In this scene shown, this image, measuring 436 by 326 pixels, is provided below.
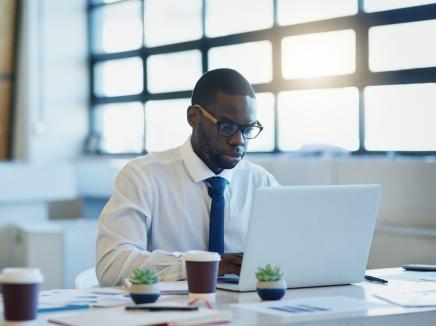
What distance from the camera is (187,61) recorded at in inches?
270

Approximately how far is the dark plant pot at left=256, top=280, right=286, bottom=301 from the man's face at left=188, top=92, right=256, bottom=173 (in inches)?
28.9

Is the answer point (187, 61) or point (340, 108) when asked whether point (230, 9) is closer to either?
point (187, 61)

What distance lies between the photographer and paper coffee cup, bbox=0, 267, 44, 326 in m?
1.84

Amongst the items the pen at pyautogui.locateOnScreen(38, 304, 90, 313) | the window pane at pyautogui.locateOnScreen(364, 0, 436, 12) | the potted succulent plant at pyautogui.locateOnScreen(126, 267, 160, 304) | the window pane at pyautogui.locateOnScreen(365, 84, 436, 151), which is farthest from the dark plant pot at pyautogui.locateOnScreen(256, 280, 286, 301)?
the window pane at pyautogui.locateOnScreen(364, 0, 436, 12)

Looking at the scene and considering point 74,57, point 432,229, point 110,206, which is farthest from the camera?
point 74,57

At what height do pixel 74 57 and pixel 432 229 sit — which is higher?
pixel 74 57

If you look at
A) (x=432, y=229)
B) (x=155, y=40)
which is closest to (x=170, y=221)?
(x=432, y=229)

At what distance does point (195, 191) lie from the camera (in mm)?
3059

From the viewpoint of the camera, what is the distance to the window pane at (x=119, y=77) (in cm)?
739

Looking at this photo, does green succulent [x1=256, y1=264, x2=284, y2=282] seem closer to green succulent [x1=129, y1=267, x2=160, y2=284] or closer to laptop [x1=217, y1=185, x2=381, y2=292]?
laptop [x1=217, y1=185, x2=381, y2=292]

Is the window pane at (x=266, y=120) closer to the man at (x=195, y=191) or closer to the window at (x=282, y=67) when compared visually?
the window at (x=282, y=67)

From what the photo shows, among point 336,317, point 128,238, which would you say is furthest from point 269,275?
point 128,238

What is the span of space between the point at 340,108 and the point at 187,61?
1.87 meters

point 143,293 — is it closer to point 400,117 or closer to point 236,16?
point 400,117
